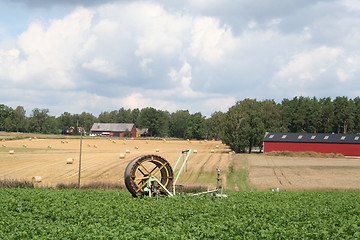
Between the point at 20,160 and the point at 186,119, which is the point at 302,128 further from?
the point at 20,160

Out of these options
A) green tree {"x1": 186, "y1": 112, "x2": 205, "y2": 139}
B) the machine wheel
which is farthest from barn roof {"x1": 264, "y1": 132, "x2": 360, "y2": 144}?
green tree {"x1": 186, "y1": 112, "x2": 205, "y2": 139}

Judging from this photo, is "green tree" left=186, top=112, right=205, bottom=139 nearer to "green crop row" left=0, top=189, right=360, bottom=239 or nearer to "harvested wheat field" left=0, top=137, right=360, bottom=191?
"harvested wheat field" left=0, top=137, right=360, bottom=191

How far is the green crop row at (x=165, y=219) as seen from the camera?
16.5 meters

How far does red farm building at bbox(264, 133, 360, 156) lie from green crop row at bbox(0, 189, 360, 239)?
2401 inches

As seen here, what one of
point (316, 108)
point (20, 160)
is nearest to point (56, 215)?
point (20, 160)

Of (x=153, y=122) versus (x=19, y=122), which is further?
(x=19, y=122)

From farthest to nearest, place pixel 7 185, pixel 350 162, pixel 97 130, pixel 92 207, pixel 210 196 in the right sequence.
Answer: pixel 97 130, pixel 350 162, pixel 7 185, pixel 210 196, pixel 92 207

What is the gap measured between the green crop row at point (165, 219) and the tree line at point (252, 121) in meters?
20.2

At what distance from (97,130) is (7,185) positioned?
523 ft

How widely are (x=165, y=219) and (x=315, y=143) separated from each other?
72631 mm

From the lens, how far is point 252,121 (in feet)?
315

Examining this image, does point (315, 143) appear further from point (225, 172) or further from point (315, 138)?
point (225, 172)

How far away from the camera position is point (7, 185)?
1521 inches

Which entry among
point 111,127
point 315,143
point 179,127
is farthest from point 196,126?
point 315,143
